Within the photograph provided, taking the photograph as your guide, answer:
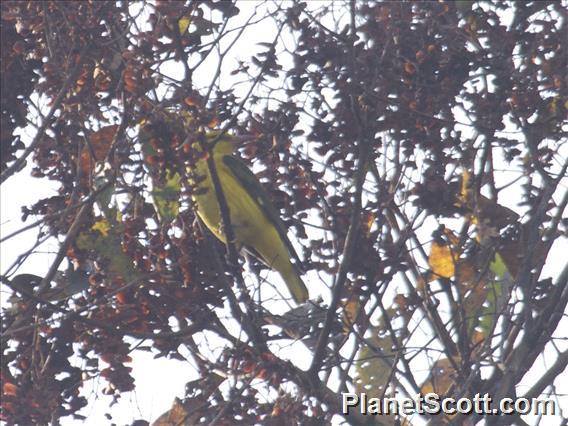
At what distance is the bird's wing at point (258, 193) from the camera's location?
4998mm

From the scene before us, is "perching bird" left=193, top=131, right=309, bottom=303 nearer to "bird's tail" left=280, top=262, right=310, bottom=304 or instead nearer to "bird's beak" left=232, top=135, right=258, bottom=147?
"bird's tail" left=280, top=262, right=310, bottom=304

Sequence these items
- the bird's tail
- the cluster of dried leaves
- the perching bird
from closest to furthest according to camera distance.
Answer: the cluster of dried leaves < the perching bird < the bird's tail

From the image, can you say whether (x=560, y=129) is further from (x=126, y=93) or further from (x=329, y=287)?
(x=126, y=93)

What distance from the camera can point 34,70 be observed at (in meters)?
4.25

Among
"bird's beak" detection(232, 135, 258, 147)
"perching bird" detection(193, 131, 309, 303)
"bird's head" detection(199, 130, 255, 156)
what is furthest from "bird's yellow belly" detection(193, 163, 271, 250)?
"bird's beak" detection(232, 135, 258, 147)

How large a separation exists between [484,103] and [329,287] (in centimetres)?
106

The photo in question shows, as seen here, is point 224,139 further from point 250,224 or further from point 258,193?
point 250,224

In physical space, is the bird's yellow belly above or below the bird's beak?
above

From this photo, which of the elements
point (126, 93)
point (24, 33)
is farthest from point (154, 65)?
point (24, 33)

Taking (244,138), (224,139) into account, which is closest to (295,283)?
(224,139)

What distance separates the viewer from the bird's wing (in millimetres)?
4998

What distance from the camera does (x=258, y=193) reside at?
17.6 ft

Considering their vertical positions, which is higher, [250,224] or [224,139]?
[250,224]

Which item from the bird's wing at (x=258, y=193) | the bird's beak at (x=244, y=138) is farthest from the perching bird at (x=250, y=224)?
the bird's beak at (x=244, y=138)
